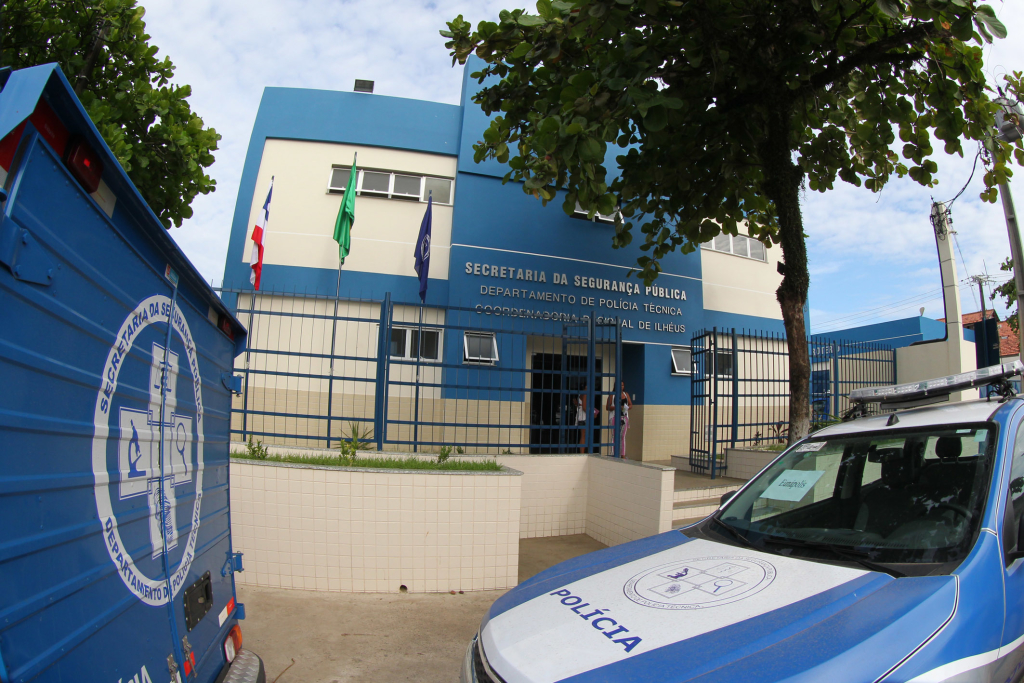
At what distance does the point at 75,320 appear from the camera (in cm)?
150

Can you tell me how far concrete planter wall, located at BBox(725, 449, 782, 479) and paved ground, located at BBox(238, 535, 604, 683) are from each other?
4.31m

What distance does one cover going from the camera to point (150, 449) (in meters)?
1.90

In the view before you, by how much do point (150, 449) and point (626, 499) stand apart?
523 centimetres

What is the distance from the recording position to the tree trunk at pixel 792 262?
4.93 m

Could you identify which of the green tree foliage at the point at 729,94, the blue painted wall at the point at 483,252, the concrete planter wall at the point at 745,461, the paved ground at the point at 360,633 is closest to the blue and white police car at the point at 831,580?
the paved ground at the point at 360,633

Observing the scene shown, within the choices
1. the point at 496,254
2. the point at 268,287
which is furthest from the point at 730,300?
the point at 268,287

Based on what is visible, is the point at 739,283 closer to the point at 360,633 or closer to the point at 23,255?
the point at 360,633

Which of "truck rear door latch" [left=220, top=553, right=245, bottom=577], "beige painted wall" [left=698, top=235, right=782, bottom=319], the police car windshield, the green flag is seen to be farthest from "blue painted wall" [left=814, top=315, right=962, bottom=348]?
"truck rear door latch" [left=220, top=553, right=245, bottom=577]

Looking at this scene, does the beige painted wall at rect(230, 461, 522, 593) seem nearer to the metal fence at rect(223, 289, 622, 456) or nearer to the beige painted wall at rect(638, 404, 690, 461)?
the metal fence at rect(223, 289, 622, 456)

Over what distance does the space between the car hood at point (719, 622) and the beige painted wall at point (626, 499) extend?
3.26 metres

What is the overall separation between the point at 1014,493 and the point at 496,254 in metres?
8.22

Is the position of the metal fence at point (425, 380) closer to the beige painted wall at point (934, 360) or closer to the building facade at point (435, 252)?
the building facade at point (435, 252)

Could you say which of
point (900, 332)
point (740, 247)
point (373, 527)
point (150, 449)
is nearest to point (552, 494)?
point (373, 527)

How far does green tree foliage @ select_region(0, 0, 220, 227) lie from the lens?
12.9 feet
